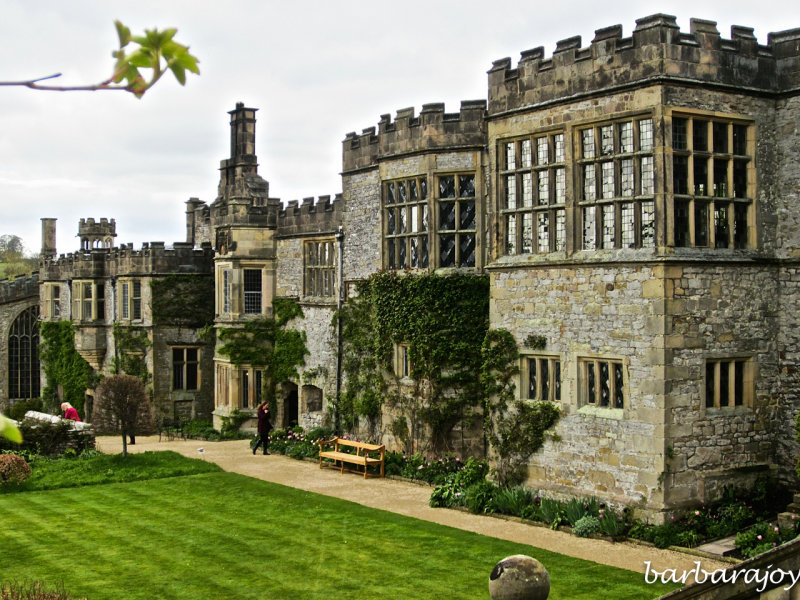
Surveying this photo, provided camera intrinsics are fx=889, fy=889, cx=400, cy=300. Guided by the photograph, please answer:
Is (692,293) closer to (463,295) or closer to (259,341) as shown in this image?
(463,295)

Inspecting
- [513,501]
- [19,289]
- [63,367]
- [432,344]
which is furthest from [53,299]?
[513,501]

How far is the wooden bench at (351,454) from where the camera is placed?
61.4ft

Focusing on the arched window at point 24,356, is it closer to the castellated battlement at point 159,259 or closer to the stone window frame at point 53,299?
the stone window frame at point 53,299

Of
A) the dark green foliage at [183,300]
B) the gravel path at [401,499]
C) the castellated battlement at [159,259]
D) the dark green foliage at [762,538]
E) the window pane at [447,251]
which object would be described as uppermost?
the castellated battlement at [159,259]

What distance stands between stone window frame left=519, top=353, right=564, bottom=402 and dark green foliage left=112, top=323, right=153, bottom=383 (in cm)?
1777

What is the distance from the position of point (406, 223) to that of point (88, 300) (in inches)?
739

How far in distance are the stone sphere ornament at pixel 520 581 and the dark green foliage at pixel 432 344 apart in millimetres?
10219

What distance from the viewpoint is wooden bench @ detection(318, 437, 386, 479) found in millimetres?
18719

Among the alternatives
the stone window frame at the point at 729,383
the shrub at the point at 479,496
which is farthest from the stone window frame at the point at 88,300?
the stone window frame at the point at 729,383

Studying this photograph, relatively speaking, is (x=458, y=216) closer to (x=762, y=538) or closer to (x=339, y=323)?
(x=339, y=323)

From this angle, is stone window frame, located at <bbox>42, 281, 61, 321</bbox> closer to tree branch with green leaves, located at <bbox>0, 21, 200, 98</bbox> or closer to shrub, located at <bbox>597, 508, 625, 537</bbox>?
shrub, located at <bbox>597, 508, 625, 537</bbox>

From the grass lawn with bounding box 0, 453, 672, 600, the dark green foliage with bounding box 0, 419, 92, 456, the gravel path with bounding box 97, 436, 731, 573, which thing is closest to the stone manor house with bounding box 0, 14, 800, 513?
the gravel path with bounding box 97, 436, 731, 573

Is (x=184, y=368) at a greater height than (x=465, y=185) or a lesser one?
lesser

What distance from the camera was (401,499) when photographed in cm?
Result: 1636
